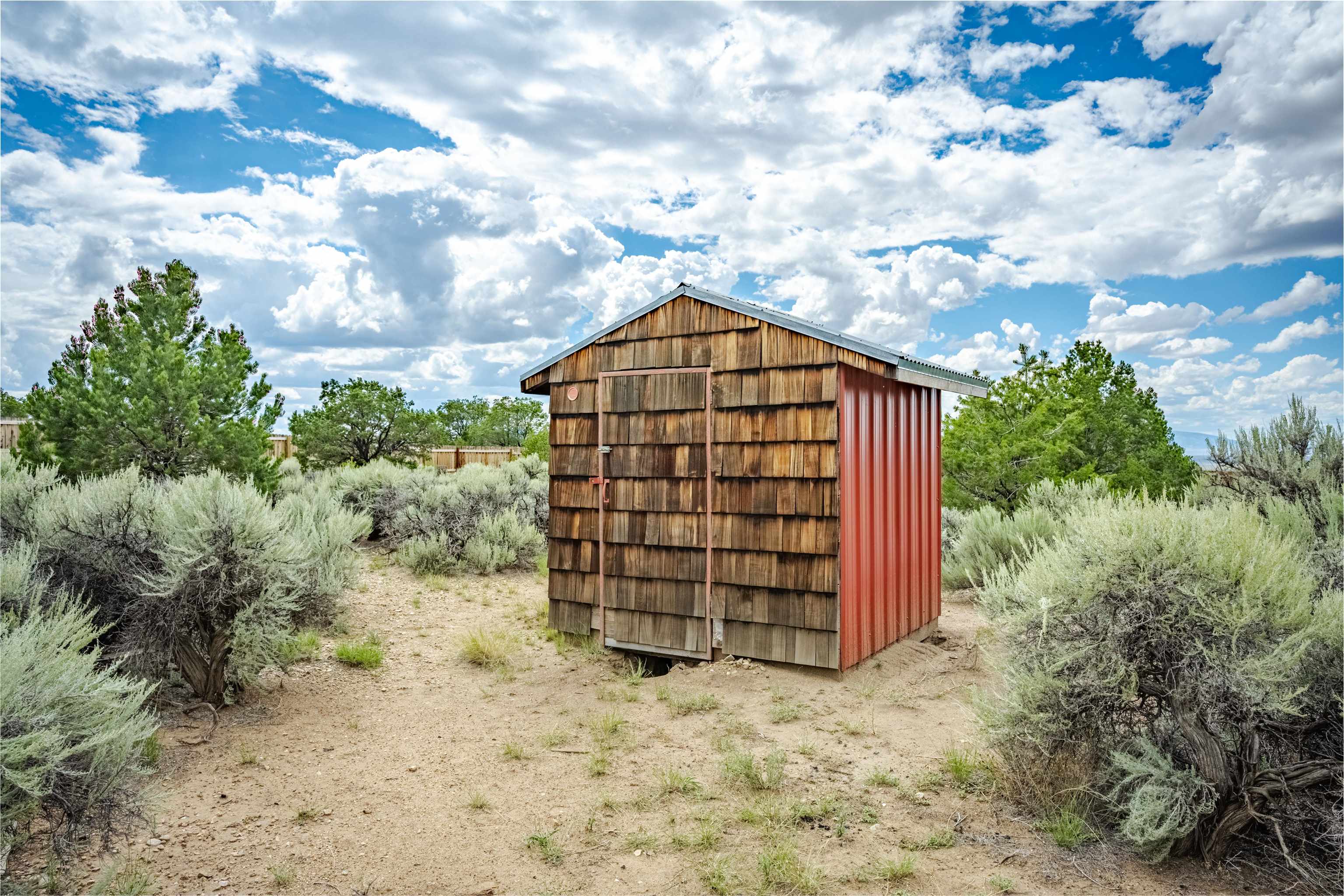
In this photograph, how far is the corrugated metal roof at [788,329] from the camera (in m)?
6.33

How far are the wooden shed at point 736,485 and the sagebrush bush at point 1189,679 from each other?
8.58 ft

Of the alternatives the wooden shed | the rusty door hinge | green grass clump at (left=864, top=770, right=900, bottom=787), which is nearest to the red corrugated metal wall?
the wooden shed

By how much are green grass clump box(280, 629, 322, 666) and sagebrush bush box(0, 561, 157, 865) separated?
2582mm

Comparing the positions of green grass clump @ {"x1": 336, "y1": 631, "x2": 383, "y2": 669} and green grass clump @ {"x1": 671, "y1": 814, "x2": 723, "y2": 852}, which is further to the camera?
green grass clump @ {"x1": 336, "y1": 631, "x2": 383, "y2": 669}

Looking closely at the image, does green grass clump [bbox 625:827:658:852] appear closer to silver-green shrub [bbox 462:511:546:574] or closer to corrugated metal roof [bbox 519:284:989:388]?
corrugated metal roof [bbox 519:284:989:388]

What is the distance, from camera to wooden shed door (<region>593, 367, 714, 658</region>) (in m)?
6.95

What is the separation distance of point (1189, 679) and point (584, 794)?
3036mm

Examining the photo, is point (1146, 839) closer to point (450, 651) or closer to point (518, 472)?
point (450, 651)

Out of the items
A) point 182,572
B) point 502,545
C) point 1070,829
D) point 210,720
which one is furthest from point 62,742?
point 502,545

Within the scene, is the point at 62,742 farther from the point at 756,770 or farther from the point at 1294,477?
the point at 1294,477

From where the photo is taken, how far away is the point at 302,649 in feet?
22.7

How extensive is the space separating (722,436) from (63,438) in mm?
10288

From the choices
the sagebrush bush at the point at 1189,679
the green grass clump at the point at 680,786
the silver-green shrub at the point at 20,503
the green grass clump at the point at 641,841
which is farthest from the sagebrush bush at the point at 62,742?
the sagebrush bush at the point at 1189,679

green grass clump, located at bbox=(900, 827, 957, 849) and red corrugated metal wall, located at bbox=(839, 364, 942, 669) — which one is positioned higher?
red corrugated metal wall, located at bbox=(839, 364, 942, 669)
